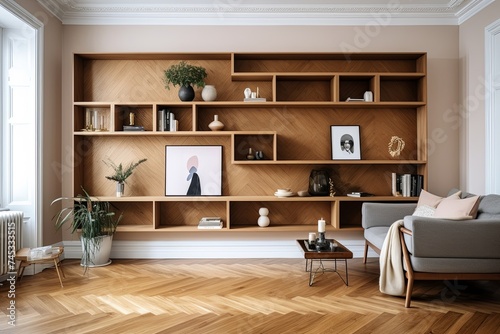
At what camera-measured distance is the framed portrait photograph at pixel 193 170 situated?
4.36 metres

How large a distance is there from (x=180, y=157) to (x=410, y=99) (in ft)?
9.67

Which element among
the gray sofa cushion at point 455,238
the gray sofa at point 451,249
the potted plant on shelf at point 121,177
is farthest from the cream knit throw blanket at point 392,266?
the potted plant on shelf at point 121,177

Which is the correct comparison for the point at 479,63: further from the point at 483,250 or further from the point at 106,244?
the point at 106,244

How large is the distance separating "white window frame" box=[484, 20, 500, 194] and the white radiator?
4.90 meters

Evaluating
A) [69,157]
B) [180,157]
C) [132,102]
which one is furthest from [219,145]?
[69,157]

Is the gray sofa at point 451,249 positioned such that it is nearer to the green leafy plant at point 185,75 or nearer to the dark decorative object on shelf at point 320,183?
the dark decorative object on shelf at point 320,183

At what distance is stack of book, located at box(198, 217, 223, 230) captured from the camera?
412 centimetres

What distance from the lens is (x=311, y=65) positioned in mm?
4418

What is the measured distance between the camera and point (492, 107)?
3.85m

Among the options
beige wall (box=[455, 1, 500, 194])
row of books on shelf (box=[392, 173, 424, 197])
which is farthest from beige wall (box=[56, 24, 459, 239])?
row of books on shelf (box=[392, 173, 424, 197])

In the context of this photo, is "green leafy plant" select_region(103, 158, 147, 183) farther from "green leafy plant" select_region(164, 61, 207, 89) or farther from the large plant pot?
"green leafy plant" select_region(164, 61, 207, 89)

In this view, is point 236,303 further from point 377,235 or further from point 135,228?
point 135,228

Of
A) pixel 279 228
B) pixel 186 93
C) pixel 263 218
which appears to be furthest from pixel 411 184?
pixel 186 93

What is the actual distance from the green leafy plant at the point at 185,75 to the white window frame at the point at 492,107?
315 centimetres
